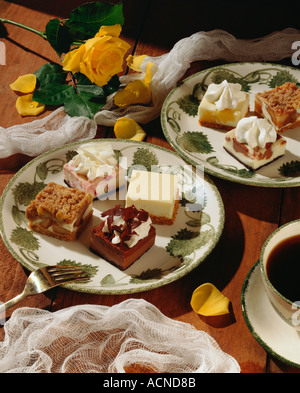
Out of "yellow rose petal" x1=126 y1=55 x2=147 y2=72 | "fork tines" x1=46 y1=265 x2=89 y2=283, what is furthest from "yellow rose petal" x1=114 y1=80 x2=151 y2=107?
"fork tines" x1=46 y1=265 x2=89 y2=283

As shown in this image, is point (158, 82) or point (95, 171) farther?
point (158, 82)

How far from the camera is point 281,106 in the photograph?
2010 millimetres

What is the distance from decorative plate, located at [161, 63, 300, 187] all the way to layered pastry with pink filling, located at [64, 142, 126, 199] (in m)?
0.23

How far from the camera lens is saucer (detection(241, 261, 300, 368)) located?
133cm

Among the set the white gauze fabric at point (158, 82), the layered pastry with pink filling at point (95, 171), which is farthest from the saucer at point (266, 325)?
the white gauze fabric at point (158, 82)

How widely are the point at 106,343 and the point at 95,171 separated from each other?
604mm

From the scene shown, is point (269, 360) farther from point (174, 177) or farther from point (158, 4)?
point (158, 4)

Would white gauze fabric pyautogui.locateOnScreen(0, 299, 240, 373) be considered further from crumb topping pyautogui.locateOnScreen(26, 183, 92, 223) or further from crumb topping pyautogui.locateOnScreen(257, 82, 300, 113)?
crumb topping pyautogui.locateOnScreen(257, 82, 300, 113)

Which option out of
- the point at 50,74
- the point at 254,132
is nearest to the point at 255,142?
the point at 254,132

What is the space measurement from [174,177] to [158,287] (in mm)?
416

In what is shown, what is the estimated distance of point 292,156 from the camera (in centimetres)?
194

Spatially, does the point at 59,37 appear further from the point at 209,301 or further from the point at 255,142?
the point at 209,301

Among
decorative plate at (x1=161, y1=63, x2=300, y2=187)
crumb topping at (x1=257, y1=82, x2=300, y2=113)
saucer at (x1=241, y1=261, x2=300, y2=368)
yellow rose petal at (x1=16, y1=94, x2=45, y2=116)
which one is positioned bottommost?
saucer at (x1=241, y1=261, x2=300, y2=368)
